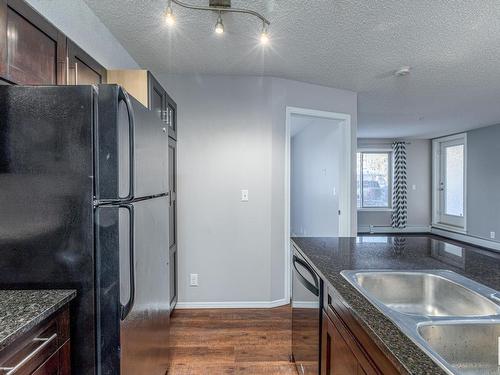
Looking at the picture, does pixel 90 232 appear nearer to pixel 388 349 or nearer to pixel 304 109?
pixel 388 349

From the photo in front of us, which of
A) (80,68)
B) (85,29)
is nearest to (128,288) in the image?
(80,68)

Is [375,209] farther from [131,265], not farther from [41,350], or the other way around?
[41,350]

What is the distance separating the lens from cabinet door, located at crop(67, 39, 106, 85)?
5.26 ft

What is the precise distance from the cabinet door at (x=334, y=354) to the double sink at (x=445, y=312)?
0.76ft

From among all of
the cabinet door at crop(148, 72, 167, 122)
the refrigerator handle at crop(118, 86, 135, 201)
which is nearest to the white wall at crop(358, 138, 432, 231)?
the cabinet door at crop(148, 72, 167, 122)

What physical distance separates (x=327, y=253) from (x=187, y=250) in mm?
1736

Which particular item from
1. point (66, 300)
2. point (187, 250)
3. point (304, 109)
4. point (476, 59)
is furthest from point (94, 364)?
point (476, 59)

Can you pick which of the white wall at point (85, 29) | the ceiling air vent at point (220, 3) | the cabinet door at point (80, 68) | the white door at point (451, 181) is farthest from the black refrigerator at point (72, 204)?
the white door at point (451, 181)

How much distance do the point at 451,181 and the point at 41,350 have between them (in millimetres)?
7864

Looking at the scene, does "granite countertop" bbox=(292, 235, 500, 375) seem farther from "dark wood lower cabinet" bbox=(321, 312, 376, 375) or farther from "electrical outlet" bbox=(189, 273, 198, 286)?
"electrical outlet" bbox=(189, 273, 198, 286)

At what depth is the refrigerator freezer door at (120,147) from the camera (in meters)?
1.25

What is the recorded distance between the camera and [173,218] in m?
2.86

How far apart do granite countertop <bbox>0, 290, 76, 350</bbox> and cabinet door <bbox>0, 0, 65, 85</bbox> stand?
0.89 metres

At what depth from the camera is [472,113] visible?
4.66 meters
